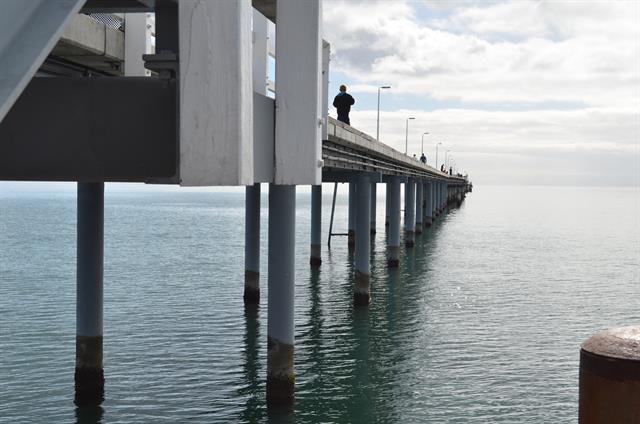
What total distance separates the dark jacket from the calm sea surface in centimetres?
768

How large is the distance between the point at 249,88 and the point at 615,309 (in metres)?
28.0

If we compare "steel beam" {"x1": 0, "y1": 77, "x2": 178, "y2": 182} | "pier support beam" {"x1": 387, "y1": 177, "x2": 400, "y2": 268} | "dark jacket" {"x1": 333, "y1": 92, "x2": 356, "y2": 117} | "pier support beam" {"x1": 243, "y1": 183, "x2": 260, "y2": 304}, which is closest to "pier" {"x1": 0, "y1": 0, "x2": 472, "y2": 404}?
"steel beam" {"x1": 0, "y1": 77, "x2": 178, "y2": 182}

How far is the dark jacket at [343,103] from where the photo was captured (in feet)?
86.8

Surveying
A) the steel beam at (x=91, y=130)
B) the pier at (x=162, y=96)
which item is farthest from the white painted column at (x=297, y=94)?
the steel beam at (x=91, y=130)

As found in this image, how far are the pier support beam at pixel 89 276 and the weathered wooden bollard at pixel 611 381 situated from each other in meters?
12.7

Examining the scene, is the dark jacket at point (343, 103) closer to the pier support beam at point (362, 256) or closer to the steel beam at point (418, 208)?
the pier support beam at point (362, 256)

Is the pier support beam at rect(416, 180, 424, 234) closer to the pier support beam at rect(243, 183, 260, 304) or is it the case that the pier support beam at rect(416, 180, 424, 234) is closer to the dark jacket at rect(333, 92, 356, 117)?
the pier support beam at rect(243, 183, 260, 304)

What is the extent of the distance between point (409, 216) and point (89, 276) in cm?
4548

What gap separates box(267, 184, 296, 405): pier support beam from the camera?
15148 mm

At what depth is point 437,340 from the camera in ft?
79.2

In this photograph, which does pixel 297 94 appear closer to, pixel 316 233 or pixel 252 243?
pixel 252 243

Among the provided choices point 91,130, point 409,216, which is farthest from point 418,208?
point 91,130

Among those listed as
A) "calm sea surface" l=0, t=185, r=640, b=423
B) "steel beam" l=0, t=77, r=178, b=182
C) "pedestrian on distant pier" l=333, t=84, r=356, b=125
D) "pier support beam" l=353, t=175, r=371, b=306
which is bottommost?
"calm sea surface" l=0, t=185, r=640, b=423

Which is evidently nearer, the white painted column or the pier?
the pier
